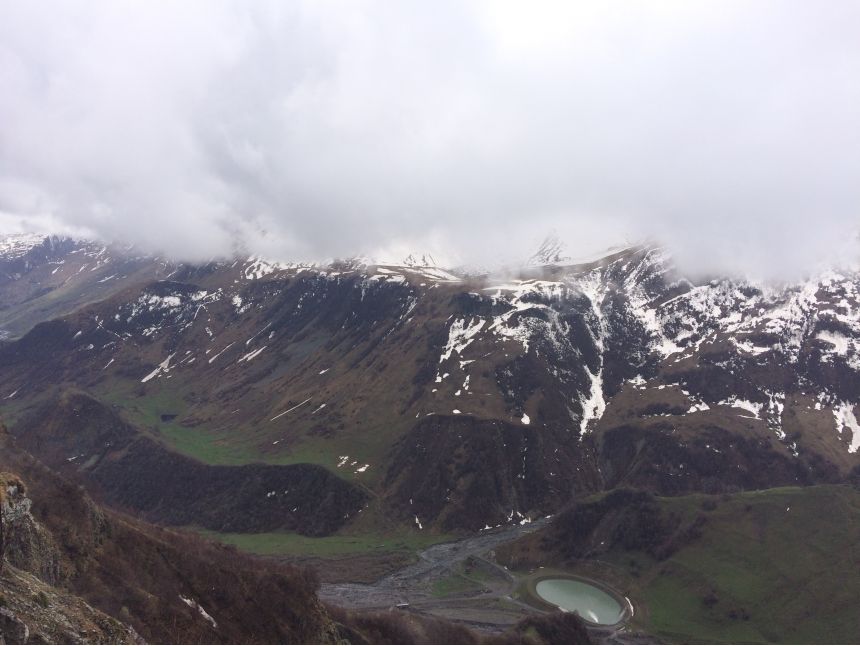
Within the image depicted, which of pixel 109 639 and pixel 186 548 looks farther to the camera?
pixel 186 548

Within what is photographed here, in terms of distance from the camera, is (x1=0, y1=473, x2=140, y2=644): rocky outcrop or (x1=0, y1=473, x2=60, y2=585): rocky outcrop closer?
(x1=0, y1=473, x2=140, y2=644): rocky outcrop

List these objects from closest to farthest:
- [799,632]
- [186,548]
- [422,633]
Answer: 1. [186,548]
2. [422,633]
3. [799,632]

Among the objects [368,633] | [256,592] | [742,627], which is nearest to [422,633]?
[368,633]

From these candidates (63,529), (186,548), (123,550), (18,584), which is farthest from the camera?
(186,548)

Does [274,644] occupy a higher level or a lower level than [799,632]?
lower

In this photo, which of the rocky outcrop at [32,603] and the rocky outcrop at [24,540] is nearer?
the rocky outcrop at [32,603]

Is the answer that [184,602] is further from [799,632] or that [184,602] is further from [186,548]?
[799,632]

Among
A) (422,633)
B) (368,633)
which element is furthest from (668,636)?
(368,633)

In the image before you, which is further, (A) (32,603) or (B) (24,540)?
(B) (24,540)

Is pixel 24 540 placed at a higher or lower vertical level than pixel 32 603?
higher

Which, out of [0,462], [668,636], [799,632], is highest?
[799,632]
